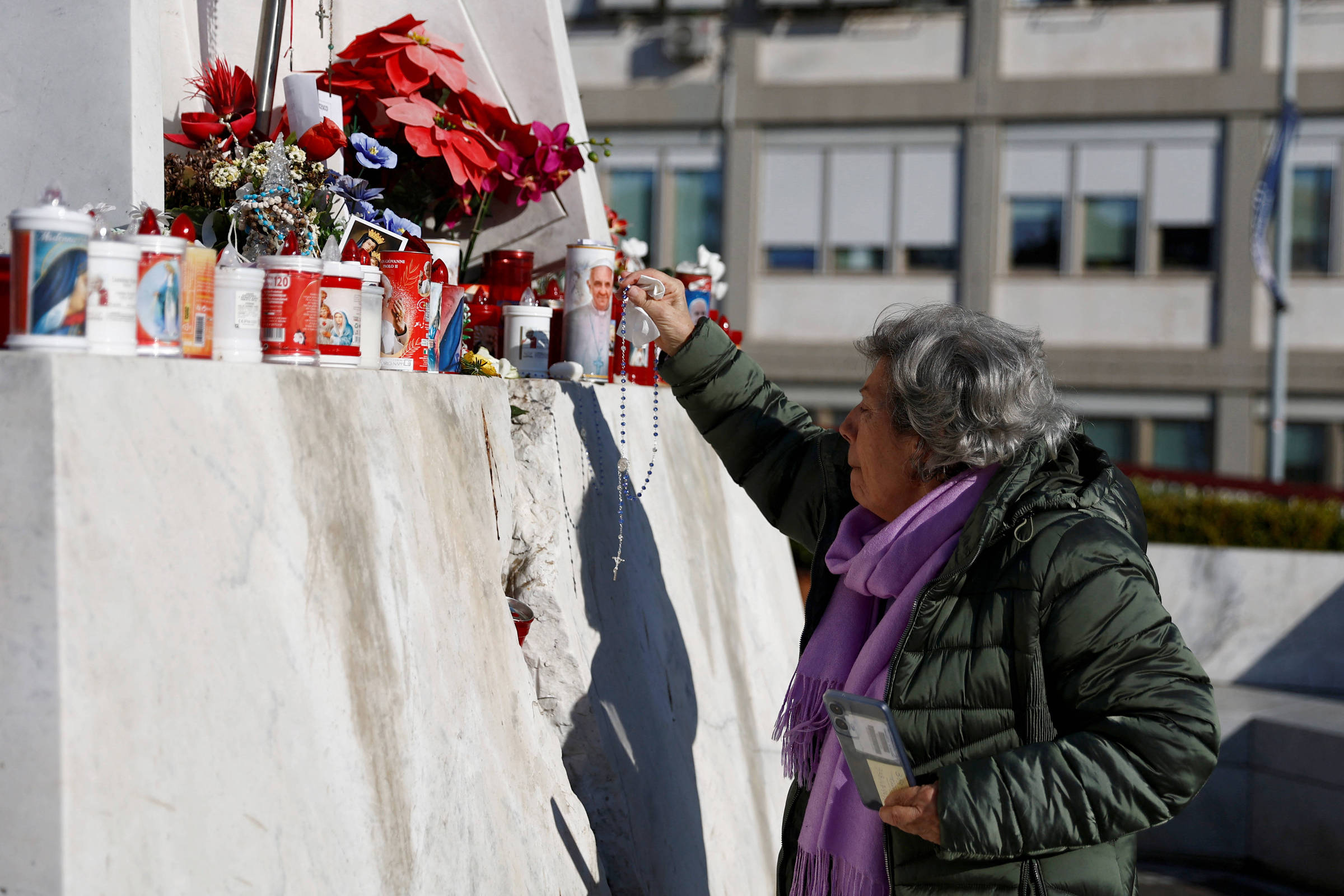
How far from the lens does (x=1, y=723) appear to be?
1360 mm

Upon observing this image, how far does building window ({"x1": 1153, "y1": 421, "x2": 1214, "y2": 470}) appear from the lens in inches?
597

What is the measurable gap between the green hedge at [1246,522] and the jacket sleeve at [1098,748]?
6.38m

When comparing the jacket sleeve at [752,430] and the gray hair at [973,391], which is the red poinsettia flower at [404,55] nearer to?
the jacket sleeve at [752,430]

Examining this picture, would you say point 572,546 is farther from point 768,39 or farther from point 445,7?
point 768,39

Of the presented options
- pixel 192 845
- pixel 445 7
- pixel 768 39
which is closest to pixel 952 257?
pixel 768 39

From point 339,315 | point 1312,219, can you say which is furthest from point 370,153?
point 1312,219

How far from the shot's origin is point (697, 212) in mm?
16484

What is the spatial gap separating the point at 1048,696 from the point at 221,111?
192 centimetres

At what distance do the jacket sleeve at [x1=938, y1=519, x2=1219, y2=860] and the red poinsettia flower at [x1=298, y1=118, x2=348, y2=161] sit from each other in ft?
5.13

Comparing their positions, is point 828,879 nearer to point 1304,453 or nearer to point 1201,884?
point 1201,884

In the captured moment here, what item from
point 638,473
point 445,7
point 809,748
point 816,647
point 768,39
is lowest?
point 809,748

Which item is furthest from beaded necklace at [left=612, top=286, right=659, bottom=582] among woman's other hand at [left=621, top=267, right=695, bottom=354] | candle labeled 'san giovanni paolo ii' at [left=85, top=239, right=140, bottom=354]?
candle labeled 'san giovanni paolo ii' at [left=85, top=239, right=140, bottom=354]

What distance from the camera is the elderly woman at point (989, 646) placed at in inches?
71.6

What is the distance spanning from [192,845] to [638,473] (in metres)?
1.76
